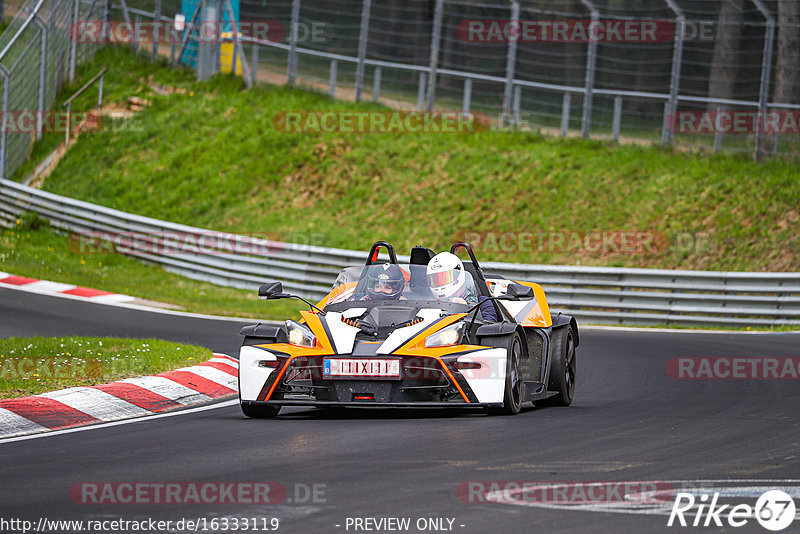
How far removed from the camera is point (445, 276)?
10492mm

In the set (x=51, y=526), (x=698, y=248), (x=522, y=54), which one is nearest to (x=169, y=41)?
(x=522, y=54)

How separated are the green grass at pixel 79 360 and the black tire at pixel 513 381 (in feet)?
11.1

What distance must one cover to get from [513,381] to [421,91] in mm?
20589

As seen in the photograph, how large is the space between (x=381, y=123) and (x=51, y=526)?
2543 cm

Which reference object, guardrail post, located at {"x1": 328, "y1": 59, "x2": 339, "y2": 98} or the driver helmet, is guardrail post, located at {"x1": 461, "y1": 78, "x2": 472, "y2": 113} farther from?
the driver helmet

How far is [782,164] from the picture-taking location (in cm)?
2434

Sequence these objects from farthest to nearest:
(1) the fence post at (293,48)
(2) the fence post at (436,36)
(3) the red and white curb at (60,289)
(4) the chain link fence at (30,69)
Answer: (1) the fence post at (293,48)
(4) the chain link fence at (30,69)
(2) the fence post at (436,36)
(3) the red and white curb at (60,289)

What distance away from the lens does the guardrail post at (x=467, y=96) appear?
1121 inches

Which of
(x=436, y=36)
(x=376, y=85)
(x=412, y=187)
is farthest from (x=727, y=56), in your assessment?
(x=376, y=85)

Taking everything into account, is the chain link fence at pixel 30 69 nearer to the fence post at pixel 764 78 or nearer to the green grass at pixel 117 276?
the green grass at pixel 117 276

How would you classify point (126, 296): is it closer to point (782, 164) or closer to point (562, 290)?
point (562, 290)

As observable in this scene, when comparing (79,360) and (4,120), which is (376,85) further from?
(79,360)

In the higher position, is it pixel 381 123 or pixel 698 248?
pixel 381 123

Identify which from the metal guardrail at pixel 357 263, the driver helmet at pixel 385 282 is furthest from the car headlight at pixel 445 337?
the metal guardrail at pixel 357 263
